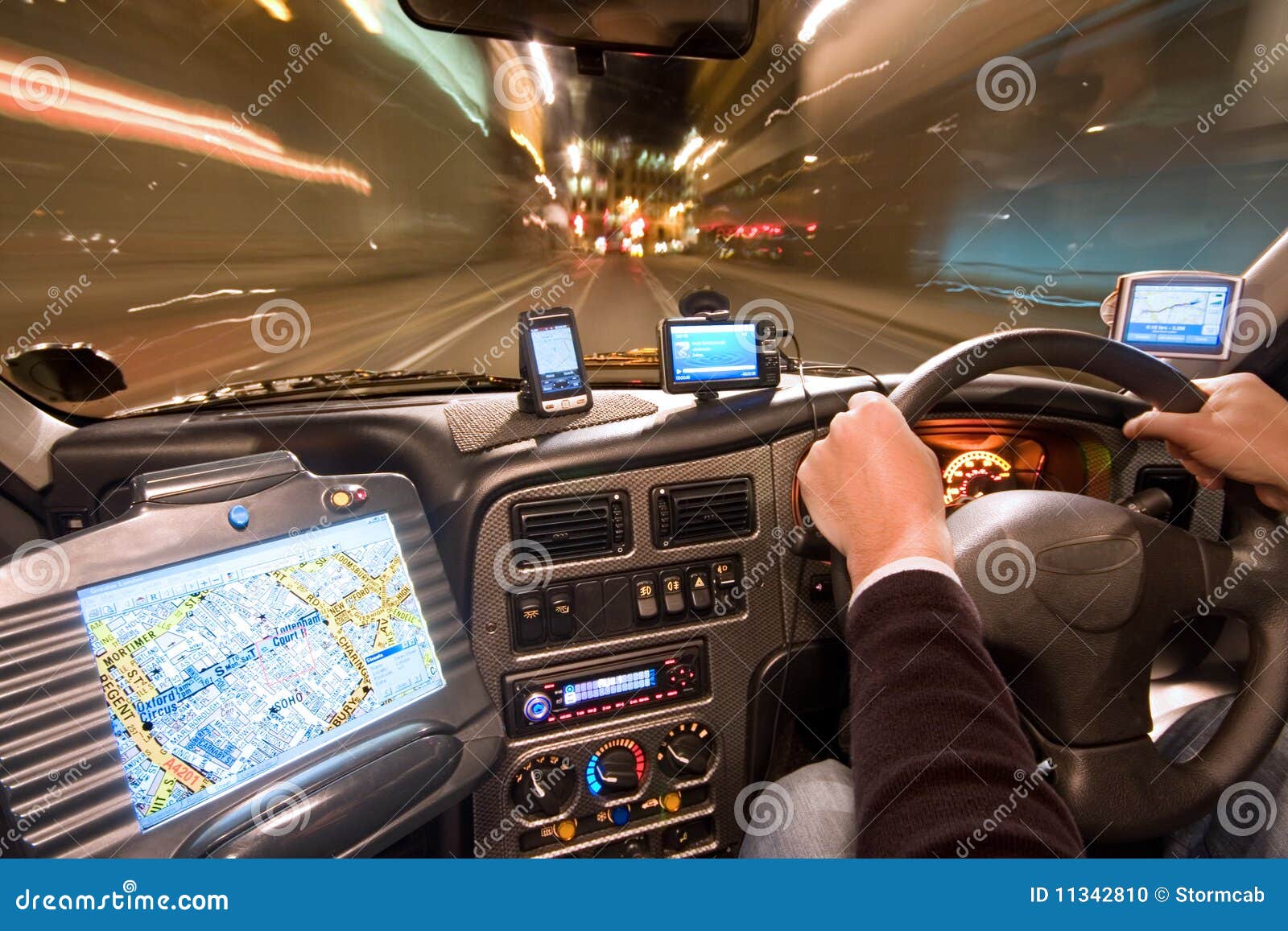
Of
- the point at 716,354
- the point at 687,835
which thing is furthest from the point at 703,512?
the point at 687,835

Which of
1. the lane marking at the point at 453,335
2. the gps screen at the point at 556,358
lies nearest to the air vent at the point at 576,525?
the gps screen at the point at 556,358

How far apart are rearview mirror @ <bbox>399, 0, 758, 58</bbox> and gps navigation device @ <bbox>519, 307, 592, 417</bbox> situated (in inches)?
34.7

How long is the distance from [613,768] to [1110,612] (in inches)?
51.9

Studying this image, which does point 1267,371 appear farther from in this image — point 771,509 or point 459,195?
point 459,195

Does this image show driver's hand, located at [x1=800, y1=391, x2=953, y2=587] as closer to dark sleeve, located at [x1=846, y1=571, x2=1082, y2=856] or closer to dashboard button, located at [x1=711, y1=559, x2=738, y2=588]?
dark sleeve, located at [x1=846, y1=571, x2=1082, y2=856]

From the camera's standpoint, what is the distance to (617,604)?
2.01 metres

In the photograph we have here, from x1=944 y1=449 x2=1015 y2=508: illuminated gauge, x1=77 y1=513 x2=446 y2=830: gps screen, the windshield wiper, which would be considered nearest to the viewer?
x1=77 y1=513 x2=446 y2=830: gps screen

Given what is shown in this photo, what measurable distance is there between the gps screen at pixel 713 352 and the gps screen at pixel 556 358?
301 mm

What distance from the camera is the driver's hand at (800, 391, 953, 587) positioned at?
1.08 meters

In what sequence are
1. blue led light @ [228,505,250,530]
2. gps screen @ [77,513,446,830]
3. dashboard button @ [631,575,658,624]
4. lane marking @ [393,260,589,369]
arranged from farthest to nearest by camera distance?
lane marking @ [393,260,589,369] < dashboard button @ [631,575,658,624] < blue led light @ [228,505,250,530] < gps screen @ [77,513,446,830]

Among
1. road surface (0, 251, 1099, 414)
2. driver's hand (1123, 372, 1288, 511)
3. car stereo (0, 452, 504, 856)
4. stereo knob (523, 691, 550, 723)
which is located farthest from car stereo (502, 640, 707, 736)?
driver's hand (1123, 372, 1288, 511)

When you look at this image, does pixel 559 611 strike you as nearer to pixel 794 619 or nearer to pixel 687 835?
pixel 794 619

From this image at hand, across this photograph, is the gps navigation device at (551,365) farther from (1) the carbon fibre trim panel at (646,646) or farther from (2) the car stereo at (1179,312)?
(2) the car stereo at (1179,312)

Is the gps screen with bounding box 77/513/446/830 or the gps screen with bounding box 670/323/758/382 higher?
the gps screen with bounding box 670/323/758/382
